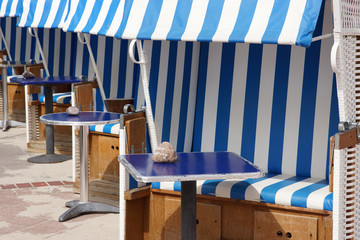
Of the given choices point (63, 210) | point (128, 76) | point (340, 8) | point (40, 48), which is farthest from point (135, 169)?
point (40, 48)

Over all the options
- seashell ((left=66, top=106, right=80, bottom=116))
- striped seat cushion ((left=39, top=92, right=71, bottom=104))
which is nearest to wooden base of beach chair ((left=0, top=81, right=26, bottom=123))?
striped seat cushion ((left=39, top=92, right=71, bottom=104))

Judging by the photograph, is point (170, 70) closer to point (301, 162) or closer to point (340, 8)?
point (301, 162)

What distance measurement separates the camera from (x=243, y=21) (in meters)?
4.07

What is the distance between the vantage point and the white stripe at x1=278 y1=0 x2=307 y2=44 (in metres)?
3.71

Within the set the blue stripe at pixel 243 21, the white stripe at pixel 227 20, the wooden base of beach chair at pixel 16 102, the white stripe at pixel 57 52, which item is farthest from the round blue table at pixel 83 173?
the wooden base of beach chair at pixel 16 102

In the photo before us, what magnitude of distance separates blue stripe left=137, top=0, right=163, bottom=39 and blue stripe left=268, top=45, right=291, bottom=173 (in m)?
1.05

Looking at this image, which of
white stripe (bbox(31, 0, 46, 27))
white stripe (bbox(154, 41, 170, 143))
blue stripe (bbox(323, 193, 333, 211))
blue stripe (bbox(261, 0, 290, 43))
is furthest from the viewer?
white stripe (bbox(31, 0, 46, 27))

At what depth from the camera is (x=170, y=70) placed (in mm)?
5539

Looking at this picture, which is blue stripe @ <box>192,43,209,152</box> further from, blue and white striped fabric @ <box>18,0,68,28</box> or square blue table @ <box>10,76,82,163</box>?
square blue table @ <box>10,76,82,163</box>

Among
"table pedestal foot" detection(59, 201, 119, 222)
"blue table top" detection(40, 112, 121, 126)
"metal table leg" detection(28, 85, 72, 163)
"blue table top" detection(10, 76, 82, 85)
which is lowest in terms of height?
"table pedestal foot" detection(59, 201, 119, 222)

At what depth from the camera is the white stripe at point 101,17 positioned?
214 inches

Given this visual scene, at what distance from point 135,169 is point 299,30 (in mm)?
1275

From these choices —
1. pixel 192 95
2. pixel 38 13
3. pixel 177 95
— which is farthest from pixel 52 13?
pixel 192 95

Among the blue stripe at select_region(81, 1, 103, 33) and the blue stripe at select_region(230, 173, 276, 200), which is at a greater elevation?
the blue stripe at select_region(81, 1, 103, 33)
